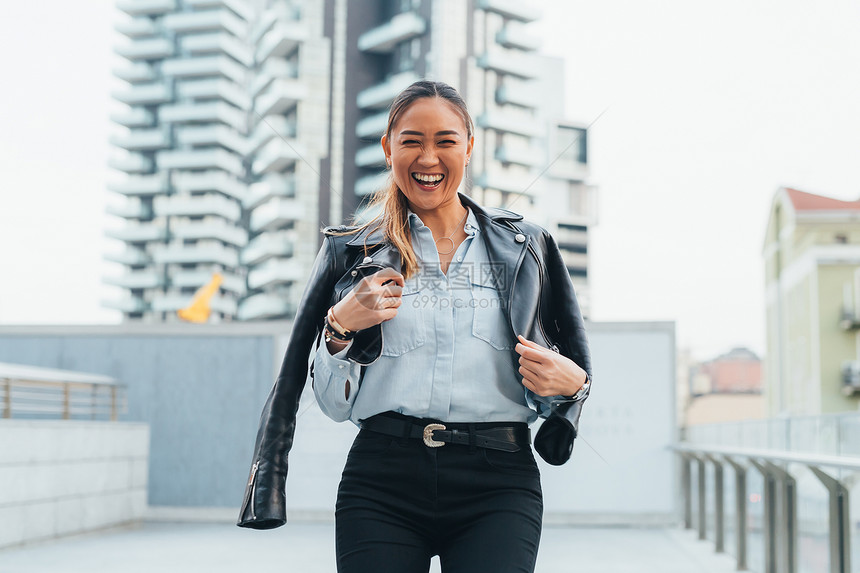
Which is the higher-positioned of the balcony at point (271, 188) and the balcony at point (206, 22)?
the balcony at point (206, 22)

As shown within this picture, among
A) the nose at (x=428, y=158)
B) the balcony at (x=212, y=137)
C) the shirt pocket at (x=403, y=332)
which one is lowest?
the shirt pocket at (x=403, y=332)

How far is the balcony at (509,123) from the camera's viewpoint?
52250 millimetres

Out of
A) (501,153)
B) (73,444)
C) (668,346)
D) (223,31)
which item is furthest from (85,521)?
(223,31)

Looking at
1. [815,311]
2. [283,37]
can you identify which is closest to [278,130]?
[283,37]

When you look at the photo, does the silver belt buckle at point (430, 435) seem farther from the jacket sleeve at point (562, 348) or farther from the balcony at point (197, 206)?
the balcony at point (197, 206)

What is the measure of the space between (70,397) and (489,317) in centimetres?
922

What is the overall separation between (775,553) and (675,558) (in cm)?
190

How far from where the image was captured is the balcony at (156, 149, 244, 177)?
6269cm

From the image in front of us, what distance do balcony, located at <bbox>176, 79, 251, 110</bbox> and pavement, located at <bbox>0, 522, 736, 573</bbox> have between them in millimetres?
55770

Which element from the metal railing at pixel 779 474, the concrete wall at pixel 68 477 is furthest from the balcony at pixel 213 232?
the metal railing at pixel 779 474

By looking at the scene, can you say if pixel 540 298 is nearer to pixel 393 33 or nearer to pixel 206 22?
pixel 393 33

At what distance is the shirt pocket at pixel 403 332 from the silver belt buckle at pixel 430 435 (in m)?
0.13

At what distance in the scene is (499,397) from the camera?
62.7 inches

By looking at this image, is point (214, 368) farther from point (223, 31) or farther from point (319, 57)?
point (223, 31)
